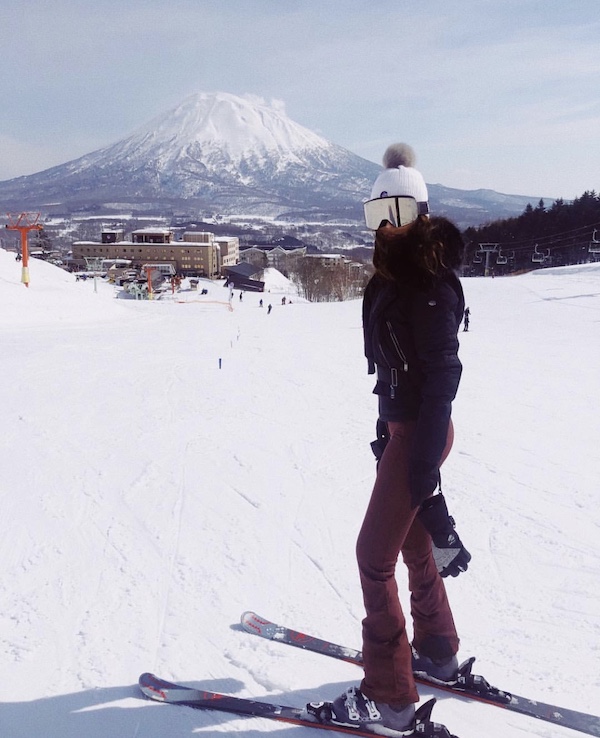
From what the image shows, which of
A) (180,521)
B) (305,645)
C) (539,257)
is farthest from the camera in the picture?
(539,257)

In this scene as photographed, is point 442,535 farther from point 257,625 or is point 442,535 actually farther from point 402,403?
point 257,625

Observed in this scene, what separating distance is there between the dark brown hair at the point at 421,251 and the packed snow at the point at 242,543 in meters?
1.65

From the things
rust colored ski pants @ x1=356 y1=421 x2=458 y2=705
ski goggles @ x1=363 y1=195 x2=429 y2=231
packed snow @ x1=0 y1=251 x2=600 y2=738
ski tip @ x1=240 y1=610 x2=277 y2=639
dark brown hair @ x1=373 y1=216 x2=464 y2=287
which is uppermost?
ski goggles @ x1=363 y1=195 x2=429 y2=231

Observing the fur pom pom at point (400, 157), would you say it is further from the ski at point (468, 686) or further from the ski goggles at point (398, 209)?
the ski at point (468, 686)

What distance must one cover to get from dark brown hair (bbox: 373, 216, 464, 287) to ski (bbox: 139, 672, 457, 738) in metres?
1.51

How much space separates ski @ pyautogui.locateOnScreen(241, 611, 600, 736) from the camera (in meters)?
2.04

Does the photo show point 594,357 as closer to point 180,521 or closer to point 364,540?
point 180,521

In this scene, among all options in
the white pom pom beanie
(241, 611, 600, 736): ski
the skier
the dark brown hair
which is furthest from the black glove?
the white pom pom beanie

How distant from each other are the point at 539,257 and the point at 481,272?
865 centimetres

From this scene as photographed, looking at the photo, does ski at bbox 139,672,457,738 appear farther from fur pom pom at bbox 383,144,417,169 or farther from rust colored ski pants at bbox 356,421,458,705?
fur pom pom at bbox 383,144,417,169

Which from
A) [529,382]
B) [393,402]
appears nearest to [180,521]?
[393,402]

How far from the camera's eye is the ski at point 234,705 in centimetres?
203

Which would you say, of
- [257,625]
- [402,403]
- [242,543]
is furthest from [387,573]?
[242,543]

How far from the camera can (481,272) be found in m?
60.1
